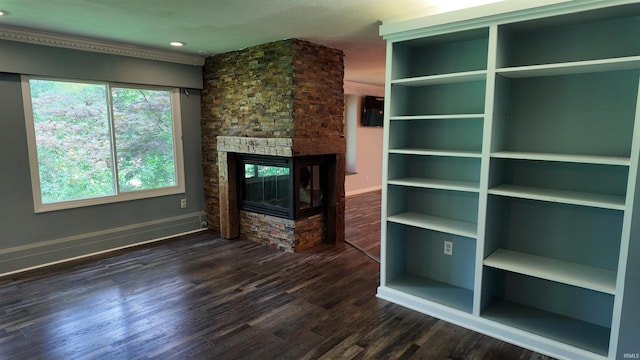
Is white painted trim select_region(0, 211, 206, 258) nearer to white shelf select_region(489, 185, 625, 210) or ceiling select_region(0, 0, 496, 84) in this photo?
ceiling select_region(0, 0, 496, 84)

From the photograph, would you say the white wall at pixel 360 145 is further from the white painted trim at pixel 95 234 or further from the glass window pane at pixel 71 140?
the glass window pane at pixel 71 140

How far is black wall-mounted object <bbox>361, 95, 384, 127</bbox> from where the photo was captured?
25.5 ft

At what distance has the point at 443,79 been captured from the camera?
106 inches

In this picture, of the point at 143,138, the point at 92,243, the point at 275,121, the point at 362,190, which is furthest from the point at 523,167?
the point at 362,190

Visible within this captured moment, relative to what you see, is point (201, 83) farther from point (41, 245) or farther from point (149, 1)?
point (41, 245)

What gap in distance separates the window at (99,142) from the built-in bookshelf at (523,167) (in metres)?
3.17

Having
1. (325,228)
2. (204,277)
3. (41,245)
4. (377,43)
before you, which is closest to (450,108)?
(377,43)

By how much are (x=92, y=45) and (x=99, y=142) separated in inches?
41.5

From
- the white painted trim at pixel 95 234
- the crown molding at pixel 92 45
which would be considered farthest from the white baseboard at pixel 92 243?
the crown molding at pixel 92 45

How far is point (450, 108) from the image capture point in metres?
2.98

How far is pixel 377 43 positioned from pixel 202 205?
10.4 ft

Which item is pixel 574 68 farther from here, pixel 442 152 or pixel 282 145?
pixel 282 145

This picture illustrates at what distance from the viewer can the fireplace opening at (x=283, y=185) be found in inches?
165

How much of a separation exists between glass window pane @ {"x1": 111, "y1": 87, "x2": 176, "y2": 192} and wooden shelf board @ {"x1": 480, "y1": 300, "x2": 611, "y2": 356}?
404 cm
